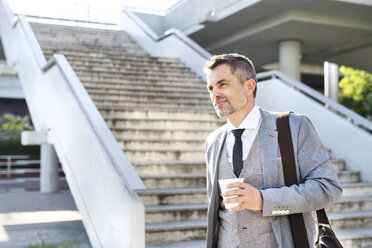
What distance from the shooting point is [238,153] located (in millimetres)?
2037

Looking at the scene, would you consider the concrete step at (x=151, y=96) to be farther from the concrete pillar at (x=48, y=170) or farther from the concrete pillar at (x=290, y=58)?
the concrete pillar at (x=48, y=170)

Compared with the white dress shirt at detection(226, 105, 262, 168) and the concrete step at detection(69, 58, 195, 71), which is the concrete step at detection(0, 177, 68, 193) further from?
the white dress shirt at detection(226, 105, 262, 168)

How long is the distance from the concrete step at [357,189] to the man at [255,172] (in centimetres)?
500

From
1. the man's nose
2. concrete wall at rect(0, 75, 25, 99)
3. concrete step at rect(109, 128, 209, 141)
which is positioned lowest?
the man's nose

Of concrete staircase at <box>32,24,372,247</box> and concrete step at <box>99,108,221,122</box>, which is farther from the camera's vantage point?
concrete step at <box>99,108,221,122</box>

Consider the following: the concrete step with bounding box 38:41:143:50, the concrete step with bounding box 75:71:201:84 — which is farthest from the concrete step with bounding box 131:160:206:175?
the concrete step with bounding box 38:41:143:50

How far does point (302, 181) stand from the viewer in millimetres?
1947

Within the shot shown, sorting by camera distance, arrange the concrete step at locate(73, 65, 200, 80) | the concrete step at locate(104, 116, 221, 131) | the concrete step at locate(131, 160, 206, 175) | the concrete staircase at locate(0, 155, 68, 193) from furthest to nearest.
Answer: the concrete staircase at locate(0, 155, 68, 193), the concrete step at locate(73, 65, 200, 80), the concrete step at locate(104, 116, 221, 131), the concrete step at locate(131, 160, 206, 175)

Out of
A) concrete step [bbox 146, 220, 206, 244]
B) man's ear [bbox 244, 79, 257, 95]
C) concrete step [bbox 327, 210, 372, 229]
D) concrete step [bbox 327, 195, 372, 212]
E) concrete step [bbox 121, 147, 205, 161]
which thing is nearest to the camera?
man's ear [bbox 244, 79, 257, 95]

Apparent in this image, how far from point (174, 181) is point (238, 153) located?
4345mm

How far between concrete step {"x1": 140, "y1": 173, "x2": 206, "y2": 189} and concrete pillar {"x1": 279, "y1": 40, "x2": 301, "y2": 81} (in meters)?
8.58

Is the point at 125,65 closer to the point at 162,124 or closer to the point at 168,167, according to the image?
the point at 162,124

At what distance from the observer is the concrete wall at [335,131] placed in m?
7.05

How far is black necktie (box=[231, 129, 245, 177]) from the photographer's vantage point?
6.62 feet
